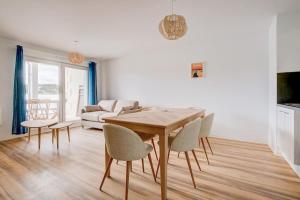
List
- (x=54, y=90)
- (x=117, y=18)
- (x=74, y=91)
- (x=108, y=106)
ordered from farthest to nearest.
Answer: (x=74, y=91) < (x=108, y=106) < (x=54, y=90) < (x=117, y=18)

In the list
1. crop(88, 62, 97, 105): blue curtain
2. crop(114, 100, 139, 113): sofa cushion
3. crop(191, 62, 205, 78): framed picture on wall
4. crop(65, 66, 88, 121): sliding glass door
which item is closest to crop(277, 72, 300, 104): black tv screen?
crop(191, 62, 205, 78): framed picture on wall

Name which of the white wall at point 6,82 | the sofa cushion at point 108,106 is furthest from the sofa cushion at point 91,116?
the white wall at point 6,82

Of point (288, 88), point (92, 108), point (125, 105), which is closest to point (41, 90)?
point (92, 108)

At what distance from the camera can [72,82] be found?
5.30 metres

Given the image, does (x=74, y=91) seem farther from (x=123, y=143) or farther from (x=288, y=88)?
(x=288, y=88)

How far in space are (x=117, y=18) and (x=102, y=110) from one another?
3197 millimetres

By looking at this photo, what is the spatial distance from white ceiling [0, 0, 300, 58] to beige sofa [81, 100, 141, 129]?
1.77m

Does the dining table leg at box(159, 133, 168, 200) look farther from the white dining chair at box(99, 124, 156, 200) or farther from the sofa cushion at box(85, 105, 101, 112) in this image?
the sofa cushion at box(85, 105, 101, 112)

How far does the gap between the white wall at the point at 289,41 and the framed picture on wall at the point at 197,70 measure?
5.17 ft

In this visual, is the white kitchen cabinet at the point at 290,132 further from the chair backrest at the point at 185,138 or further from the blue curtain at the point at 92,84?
the blue curtain at the point at 92,84

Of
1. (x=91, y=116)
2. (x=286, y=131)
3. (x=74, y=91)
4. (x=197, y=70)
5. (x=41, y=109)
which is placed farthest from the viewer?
(x=74, y=91)

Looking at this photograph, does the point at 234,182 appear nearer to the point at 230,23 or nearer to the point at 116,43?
the point at 230,23

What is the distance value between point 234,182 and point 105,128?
1.66 meters

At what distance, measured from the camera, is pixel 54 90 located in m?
4.70
